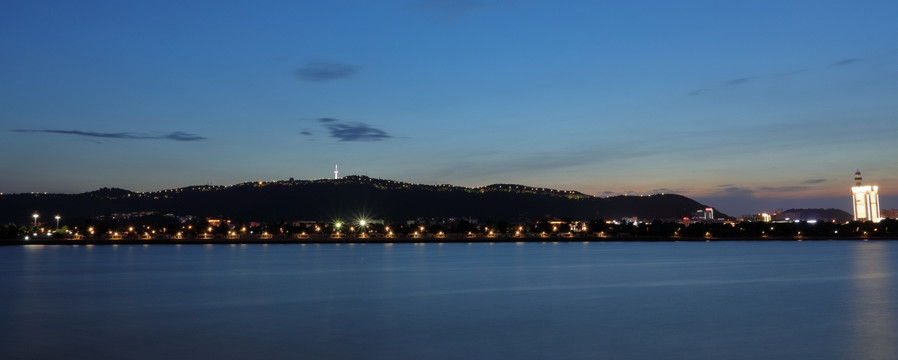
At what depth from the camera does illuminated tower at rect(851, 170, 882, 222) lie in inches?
7436

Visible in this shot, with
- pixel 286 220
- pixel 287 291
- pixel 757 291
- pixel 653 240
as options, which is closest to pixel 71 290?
pixel 287 291

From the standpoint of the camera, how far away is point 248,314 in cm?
2275

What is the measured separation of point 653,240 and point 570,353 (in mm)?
144020

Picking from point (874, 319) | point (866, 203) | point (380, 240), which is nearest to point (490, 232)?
point (380, 240)

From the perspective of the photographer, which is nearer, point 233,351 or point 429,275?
point 233,351

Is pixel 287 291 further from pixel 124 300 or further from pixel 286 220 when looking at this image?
pixel 286 220

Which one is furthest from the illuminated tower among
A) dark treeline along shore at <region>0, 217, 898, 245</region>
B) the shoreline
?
the shoreline

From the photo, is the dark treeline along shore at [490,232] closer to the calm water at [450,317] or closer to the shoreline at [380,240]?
the shoreline at [380,240]

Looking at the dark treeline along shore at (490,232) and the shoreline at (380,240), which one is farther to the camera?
the dark treeline along shore at (490,232)

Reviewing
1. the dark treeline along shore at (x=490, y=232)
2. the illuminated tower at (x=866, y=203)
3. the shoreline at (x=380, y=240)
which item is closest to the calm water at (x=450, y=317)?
the shoreline at (x=380, y=240)

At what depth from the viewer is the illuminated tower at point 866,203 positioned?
18888cm

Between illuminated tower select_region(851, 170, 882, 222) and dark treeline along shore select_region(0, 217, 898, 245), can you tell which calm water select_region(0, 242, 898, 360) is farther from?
illuminated tower select_region(851, 170, 882, 222)

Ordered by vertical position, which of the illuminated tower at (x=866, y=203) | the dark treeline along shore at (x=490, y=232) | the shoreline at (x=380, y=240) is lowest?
the shoreline at (x=380, y=240)

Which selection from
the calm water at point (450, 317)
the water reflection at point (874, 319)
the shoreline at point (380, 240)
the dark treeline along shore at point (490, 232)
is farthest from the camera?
the dark treeline along shore at point (490, 232)
